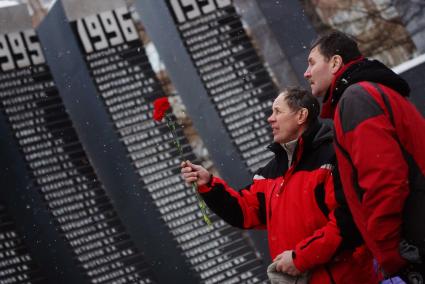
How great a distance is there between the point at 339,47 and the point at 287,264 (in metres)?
0.97

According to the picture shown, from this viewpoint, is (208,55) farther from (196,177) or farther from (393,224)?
(393,224)

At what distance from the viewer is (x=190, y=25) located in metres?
7.49

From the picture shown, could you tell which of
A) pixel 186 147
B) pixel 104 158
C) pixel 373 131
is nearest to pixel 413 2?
pixel 186 147

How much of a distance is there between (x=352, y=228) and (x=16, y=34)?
5.34 meters

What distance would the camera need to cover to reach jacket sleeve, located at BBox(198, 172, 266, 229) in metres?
3.82

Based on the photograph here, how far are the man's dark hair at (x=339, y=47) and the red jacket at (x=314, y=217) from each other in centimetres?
46

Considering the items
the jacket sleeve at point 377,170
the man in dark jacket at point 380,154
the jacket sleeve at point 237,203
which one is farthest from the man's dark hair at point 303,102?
the jacket sleeve at point 377,170

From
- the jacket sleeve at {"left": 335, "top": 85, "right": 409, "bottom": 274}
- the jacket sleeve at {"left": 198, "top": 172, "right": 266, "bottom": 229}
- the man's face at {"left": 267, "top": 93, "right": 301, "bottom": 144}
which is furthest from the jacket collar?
the jacket sleeve at {"left": 198, "top": 172, "right": 266, "bottom": 229}

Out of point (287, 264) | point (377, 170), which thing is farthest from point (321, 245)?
point (377, 170)

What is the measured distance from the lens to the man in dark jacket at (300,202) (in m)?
3.24

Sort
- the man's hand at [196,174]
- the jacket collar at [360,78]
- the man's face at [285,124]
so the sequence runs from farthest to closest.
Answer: the man's hand at [196,174] < the man's face at [285,124] < the jacket collar at [360,78]

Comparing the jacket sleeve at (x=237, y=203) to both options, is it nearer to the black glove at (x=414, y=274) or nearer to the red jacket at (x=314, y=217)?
the red jacket at (x=314, y=217)

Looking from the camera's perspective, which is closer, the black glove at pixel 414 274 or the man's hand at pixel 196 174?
the black glove at pixel 414 274

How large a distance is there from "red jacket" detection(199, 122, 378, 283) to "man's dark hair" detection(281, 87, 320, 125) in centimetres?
11
